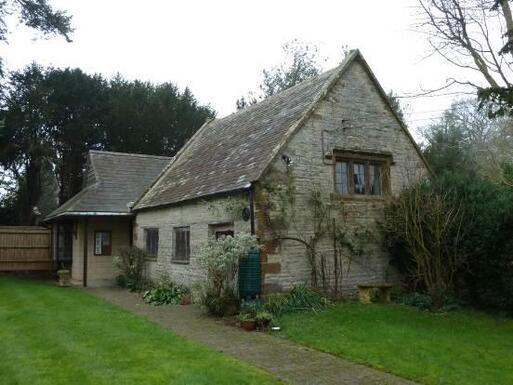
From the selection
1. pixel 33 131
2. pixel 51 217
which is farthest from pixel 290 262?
pixel 33 131

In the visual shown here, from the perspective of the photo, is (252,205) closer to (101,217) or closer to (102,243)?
(101,217)

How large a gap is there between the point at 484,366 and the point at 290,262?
6397 mm

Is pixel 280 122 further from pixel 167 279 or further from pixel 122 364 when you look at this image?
pixel 122 364

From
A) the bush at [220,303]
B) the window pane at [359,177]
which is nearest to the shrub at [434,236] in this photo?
the window pane at [359,177]

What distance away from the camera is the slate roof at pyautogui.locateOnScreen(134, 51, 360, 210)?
14697 mm

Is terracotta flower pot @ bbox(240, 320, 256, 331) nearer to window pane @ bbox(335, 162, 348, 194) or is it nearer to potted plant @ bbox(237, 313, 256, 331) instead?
potted plant @ bbox(237, 313, 256, 331)

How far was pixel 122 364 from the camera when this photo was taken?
305 inches

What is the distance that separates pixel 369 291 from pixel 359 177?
3584 millimetres

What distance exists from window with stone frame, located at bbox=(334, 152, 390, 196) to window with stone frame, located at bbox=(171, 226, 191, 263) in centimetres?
515

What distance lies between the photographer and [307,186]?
14469 millimetres

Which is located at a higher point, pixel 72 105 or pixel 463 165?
pixel 72 105

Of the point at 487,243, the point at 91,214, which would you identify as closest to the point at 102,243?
the point at 91,214

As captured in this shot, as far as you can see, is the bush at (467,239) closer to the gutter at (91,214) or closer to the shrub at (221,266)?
the shrub at (221,266)

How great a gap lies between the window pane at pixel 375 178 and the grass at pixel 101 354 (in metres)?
8.16
